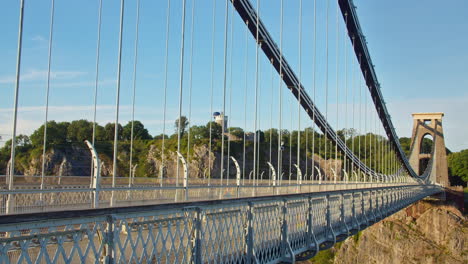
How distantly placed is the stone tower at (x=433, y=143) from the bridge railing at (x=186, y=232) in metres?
65.5

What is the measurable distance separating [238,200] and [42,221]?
3.80 m

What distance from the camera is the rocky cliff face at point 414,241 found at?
4759cm

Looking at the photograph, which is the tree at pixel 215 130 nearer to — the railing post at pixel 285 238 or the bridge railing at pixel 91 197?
the bridge railing at pixel 91 197

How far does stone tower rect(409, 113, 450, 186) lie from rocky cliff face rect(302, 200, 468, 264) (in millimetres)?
18541

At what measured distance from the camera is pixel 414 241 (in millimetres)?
50656

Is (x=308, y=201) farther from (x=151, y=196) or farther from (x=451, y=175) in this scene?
(x=451, y=175)

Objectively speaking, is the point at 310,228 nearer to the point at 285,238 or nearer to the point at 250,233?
the point at 285,238

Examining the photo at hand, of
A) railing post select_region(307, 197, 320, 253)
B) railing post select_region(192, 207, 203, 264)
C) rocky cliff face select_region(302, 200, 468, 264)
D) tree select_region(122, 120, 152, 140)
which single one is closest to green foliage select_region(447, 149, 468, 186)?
rocky cliff face select_region(302, 200, 468, 264)

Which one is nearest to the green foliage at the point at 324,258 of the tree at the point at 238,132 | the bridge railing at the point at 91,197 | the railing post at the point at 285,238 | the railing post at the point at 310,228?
the bridge railing at the point at 91,197

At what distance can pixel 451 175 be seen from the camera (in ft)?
308

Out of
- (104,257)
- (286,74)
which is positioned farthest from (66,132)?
(104,257)

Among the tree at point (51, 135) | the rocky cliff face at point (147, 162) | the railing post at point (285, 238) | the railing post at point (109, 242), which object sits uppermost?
the tree at point (51, 135)

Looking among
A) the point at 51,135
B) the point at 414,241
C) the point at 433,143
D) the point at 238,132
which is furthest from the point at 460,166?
the point at 51,135

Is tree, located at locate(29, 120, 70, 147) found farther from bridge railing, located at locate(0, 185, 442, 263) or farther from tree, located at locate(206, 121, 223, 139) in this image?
bridge railing, located at locate(0, 185, 442, 263)
